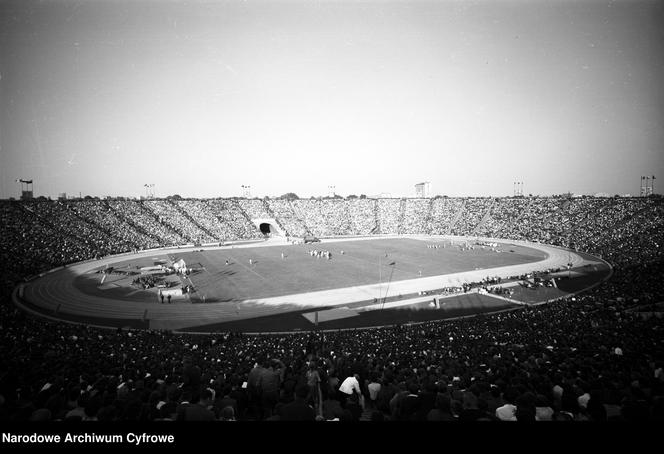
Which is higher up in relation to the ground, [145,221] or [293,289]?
[145,221]

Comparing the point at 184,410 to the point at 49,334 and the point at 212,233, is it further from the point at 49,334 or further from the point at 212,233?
the point at 212,233

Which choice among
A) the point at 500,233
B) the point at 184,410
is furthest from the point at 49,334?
the point at 500,233

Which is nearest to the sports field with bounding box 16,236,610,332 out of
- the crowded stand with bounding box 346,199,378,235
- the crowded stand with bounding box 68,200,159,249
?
the crowded stand with bounding box 68,200,159,249

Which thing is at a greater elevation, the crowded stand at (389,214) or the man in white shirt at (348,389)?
the crowded stand at (389,214)

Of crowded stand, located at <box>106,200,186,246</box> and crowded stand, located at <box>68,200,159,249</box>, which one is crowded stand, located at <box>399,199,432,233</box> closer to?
crowded stand, located at <box>106,200,186,246</box>

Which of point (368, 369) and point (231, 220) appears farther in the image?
point (231, 220)

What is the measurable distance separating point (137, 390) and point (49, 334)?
14.0 meters

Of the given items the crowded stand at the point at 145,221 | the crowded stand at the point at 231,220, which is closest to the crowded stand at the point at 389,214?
the crowded stand at the point at 231,220

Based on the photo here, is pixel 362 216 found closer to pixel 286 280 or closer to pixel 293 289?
pixel 286 280

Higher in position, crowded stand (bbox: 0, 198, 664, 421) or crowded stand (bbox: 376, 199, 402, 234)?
crowded stand (bbox: 376, 199, 402, 234)

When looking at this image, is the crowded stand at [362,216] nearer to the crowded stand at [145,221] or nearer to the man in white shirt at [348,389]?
the crowded stand at [145,221]

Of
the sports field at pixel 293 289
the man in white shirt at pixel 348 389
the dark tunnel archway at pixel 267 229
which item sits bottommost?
the sports field at pixel 293 289

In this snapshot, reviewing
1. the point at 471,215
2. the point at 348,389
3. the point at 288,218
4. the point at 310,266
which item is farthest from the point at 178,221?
Result: the point at 348,389

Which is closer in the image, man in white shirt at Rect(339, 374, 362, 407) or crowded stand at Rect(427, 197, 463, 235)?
man in white shirt at Rect(339, 374, 362, 407)
